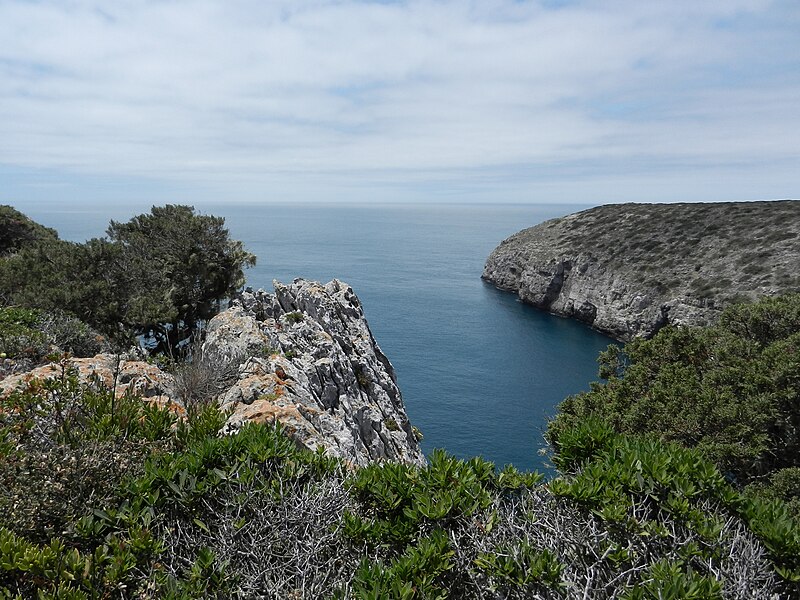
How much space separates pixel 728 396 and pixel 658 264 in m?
79.7

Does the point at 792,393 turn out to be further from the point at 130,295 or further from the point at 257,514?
the point at 130,295

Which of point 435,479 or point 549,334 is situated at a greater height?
point 435,479

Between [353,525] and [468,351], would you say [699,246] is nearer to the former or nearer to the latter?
[468,351]

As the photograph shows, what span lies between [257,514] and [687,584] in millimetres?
5996

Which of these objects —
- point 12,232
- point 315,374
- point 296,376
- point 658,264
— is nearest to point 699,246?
point 658,264

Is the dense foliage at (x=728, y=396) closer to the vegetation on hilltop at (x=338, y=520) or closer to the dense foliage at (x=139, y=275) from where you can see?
the vegetation on hilltop at (x=338, y=520)

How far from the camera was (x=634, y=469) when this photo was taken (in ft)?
25.1

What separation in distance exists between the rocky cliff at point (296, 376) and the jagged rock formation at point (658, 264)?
43657 mm

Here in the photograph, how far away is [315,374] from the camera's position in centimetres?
2448

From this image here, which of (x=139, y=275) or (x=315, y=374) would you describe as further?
(x=139, y=275)

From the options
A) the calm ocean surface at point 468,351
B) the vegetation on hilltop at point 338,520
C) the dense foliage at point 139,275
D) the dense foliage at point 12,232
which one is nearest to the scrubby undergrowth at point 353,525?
the vegetation on hilltop at point 338,520

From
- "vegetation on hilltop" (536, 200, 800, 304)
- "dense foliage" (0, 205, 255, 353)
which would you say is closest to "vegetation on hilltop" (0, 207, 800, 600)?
"dense foliage" (0, 205, 255, 353)

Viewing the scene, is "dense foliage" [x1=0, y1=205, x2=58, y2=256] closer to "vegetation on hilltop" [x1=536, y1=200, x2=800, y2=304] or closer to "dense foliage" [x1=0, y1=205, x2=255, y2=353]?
"dense foliage" [x1=0, y1=205, x2=255, y2=353]

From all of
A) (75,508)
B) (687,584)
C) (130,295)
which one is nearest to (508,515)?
(687,584)
